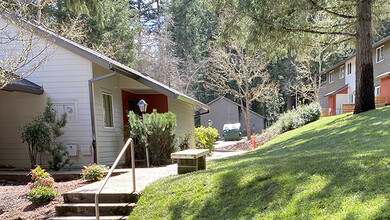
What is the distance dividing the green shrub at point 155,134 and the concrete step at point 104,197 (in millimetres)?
3738

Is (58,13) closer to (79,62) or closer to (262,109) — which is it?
(79,62)

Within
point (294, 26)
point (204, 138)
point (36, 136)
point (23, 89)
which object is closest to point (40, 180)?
point (36, 136)

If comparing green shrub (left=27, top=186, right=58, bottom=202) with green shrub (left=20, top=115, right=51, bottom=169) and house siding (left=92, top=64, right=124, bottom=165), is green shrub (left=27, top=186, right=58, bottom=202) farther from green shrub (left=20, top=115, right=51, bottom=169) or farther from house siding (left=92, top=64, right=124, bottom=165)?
house siding (left=92, top=64, right=124, bottom=165)

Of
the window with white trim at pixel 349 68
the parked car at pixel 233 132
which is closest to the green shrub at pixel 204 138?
the parked car at pixel 233 132

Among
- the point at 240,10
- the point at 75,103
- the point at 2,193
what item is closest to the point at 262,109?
the point at 240,10

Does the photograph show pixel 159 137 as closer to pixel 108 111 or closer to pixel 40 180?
pixel 108 111

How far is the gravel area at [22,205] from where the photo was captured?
16.7ft

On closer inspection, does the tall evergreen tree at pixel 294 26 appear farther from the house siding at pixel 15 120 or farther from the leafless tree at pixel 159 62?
the leafless tree at pixel 159 62

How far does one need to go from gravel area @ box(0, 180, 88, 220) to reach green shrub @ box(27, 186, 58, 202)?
3.8 inches

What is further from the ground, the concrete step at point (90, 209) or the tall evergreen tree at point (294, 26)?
the tall evergreen tree at point (294, 26)

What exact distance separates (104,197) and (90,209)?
0.31 metres

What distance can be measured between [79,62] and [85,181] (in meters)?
4.00

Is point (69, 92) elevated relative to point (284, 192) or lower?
elevated

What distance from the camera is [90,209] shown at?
5020mm
